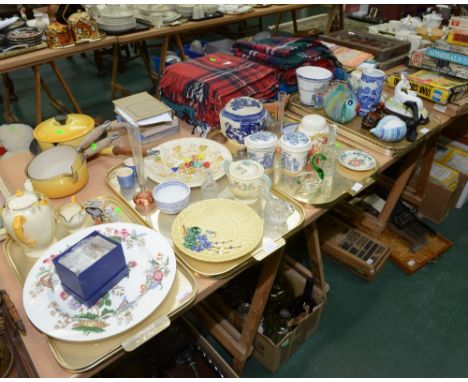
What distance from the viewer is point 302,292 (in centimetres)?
173

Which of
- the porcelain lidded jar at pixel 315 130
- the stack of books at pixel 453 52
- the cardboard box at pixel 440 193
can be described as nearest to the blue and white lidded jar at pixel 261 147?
the porcelain lidded jar at pixel 315 130

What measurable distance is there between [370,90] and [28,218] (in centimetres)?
141

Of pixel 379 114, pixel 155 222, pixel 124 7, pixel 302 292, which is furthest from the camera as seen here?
pixel 124 7

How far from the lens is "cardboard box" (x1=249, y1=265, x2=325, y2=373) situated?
4.99 feet

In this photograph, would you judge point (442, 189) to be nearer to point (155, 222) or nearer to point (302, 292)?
point (302, 292)

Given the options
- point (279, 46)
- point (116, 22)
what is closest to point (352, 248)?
point (279, 46)

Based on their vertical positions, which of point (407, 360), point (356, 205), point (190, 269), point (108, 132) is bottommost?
point (407, 360)

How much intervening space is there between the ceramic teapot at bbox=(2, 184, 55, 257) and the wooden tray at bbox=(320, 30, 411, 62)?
6.44ft

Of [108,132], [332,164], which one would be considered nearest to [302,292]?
[332,164]

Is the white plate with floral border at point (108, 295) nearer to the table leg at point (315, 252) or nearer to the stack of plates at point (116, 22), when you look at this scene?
the table leg at point (315, 252)

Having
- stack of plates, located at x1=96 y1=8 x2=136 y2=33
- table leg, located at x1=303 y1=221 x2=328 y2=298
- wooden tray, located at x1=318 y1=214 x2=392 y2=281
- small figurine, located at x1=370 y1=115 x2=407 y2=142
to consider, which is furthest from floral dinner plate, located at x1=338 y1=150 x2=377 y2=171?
stack of plates, located at x1=96 y1=8 x2=136 y2=33

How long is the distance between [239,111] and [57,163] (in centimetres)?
70

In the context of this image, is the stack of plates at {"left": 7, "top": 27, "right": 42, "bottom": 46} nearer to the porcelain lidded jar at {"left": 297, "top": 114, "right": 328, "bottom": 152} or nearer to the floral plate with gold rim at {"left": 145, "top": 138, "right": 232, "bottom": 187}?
the floral plate with gold rim at {"left": 145, "top": 138, "right": 232, "bottom": 187}

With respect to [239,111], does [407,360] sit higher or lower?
lower
